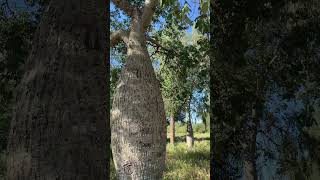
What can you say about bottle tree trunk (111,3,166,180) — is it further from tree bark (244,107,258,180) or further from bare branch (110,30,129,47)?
tree bark (244,107,258,180)

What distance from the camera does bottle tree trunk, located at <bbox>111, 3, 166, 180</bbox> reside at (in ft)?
21.1

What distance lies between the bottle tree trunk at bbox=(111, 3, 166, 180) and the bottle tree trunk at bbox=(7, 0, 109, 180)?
4140 millimetres

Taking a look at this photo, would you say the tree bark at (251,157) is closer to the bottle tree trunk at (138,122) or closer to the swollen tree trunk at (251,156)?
the swollen tree trunk at (251,156)

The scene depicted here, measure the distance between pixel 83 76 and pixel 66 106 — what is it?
161 millimetres

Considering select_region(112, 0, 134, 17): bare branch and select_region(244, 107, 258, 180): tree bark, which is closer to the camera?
select_region(244, 107, 258, 180): tree bark

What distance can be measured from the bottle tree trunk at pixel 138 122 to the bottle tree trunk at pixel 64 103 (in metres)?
4.14

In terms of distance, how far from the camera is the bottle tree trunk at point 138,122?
254 inches

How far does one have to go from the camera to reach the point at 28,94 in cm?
220

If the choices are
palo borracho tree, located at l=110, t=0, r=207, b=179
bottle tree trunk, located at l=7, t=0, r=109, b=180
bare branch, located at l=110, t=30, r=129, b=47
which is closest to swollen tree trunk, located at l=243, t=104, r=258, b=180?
bottle tree trunk, located at l=7, t=0, r=109, b=180

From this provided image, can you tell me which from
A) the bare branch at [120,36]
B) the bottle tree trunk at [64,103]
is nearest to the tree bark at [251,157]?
the bottle tree trunk at [64,103]

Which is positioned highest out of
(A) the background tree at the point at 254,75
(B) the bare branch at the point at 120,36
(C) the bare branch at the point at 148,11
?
(C) the bare branch at the point at 148,11

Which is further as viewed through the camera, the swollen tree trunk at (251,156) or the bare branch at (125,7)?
the bare branch at (125,7)

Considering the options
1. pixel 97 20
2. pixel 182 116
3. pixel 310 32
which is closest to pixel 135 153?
pixel 97 20

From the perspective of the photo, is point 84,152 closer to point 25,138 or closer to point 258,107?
point 25,138
